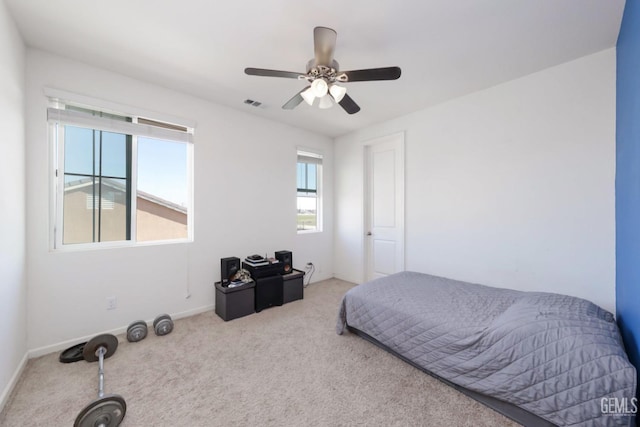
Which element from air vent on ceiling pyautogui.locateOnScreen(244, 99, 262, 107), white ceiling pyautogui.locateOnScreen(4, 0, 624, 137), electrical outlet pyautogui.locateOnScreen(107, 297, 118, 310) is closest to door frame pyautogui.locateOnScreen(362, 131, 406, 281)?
white ceiling pyautogui.locateOnScreen(4, 0, 624, 137)

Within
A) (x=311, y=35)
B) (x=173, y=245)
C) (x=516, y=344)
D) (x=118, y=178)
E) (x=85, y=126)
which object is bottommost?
(x=516, y=344)

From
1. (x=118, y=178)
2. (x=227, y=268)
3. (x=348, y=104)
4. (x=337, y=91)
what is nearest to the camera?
(x=337, y=91)

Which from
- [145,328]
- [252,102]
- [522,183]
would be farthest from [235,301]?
[522,183]

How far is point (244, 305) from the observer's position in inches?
121

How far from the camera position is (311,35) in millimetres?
2016

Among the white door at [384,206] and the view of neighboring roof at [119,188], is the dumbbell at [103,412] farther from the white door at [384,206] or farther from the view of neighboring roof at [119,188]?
the white door at [384,206]

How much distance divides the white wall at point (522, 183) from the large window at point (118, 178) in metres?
3.07

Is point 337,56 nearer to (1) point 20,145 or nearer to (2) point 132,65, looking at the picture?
(2) point 132,65

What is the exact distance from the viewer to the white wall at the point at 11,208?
1.69 meters

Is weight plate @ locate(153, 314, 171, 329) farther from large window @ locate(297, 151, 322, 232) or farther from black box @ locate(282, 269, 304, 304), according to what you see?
large window @ locate(297, 151, 322, 232)

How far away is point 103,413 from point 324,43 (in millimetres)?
2645

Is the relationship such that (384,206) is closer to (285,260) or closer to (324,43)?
(285,260)

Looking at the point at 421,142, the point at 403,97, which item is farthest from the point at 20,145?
the point at 421,142

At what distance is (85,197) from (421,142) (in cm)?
395
